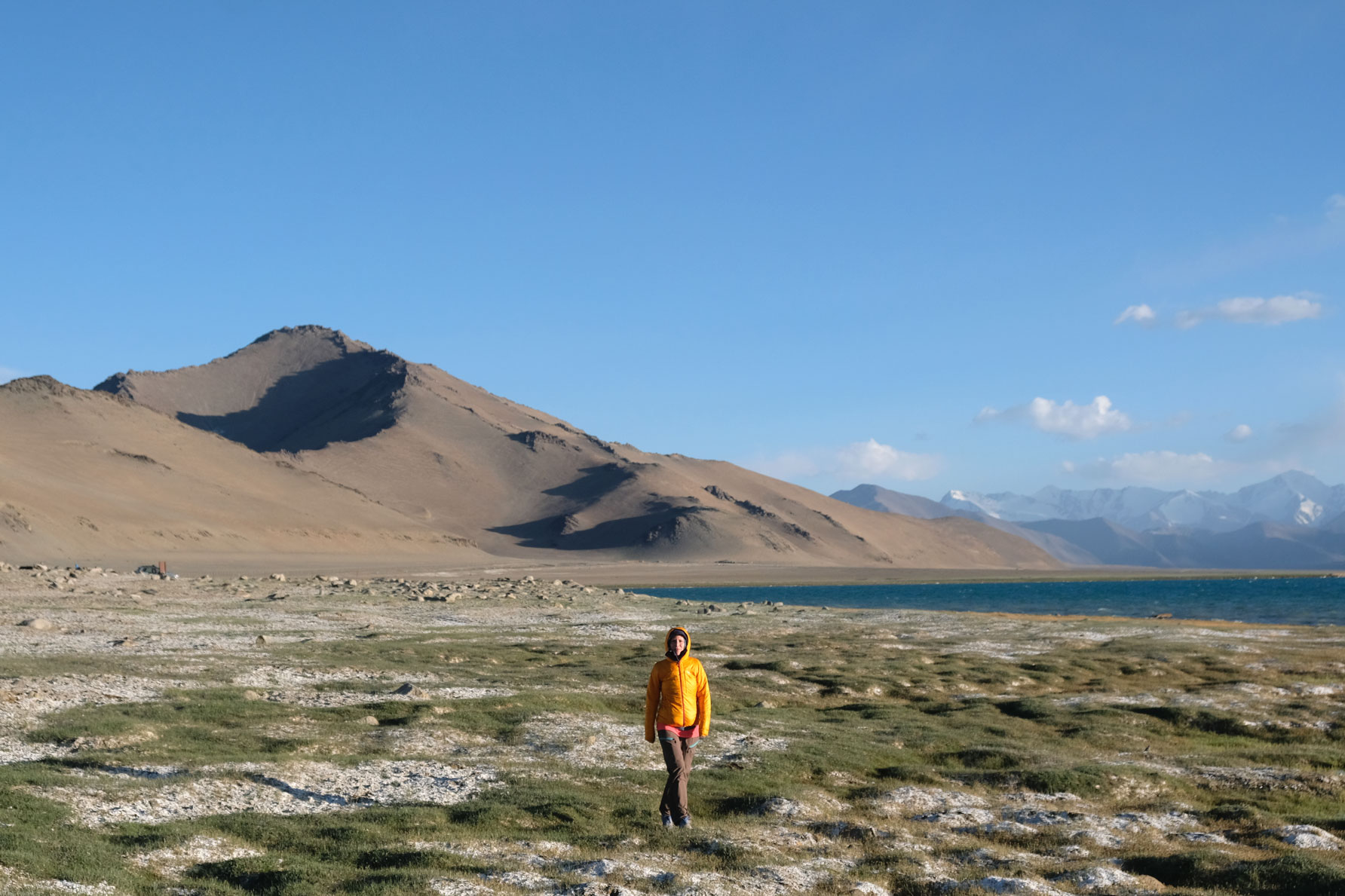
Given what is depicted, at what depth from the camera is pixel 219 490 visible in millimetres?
157625

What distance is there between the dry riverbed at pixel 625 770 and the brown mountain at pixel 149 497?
8277 centimetres

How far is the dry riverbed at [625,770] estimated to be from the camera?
1252 cm

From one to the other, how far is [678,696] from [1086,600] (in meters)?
111

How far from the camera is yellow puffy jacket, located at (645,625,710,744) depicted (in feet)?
46.8

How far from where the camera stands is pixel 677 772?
14.3m

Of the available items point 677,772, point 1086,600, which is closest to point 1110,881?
point 677,772

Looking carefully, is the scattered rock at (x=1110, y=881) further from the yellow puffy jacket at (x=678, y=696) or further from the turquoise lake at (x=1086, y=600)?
the turquoise lake at (x=1086, y=600)

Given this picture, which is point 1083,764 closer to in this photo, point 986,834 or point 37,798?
point 986,834

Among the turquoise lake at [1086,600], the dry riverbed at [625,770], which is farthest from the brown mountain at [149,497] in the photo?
the dry riverbed at [625,770]

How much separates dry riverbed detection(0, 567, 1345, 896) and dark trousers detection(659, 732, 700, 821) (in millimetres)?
358

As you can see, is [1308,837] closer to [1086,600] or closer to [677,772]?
[677,772]

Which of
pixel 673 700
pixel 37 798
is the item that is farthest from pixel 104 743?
pixel 673 700

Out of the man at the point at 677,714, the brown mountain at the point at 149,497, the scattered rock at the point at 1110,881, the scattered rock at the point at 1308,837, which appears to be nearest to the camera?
the scattered rock at the point at 1110,881

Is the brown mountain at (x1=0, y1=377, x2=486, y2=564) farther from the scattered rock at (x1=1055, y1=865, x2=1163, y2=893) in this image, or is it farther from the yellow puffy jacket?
the scattered rock at (x1=1055, y1=865, x2=1163, y2=893)
